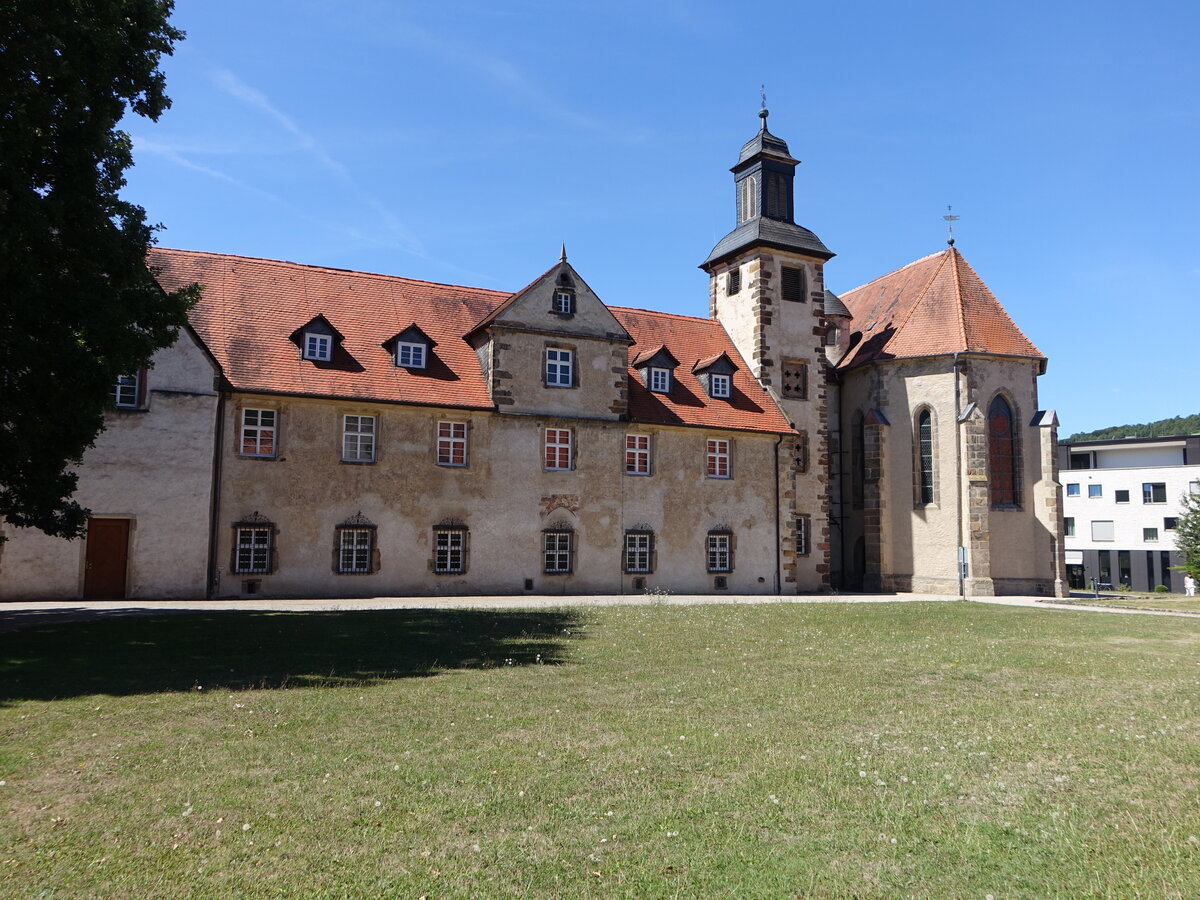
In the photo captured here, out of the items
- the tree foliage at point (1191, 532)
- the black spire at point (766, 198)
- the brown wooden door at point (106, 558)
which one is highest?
the black spire at point (766, 198)

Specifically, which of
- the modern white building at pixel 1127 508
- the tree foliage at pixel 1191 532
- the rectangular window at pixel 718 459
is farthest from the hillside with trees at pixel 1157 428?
the rectangular window at pixel 718 459

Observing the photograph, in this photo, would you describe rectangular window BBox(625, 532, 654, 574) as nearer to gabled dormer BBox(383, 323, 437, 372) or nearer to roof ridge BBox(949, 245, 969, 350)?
gabled dormer BBox(383, 323, 437, 372)

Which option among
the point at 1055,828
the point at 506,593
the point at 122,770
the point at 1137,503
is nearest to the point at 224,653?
the point at 122,770

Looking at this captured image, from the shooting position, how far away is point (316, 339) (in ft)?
91.4

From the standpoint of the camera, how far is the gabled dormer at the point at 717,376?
113ft

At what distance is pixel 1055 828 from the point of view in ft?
19.7

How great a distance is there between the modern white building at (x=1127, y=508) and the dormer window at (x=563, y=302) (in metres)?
51.8

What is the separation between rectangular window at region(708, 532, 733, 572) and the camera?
3294 centimetres

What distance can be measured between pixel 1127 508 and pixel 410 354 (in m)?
60.4

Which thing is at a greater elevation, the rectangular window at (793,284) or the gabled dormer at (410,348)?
the rectangular window at (793,284)

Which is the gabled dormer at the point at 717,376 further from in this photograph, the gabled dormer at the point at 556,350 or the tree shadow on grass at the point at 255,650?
the tree shadow on grass at the point at 255,650

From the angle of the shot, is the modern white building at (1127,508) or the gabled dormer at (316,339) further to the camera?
the modern white building at (1127,508)

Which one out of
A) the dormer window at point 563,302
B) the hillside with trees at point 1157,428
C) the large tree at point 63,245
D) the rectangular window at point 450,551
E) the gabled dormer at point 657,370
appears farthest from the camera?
the hillside with trees at point 1157,428

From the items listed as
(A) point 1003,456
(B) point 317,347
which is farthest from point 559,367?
(A) point 1003,456
